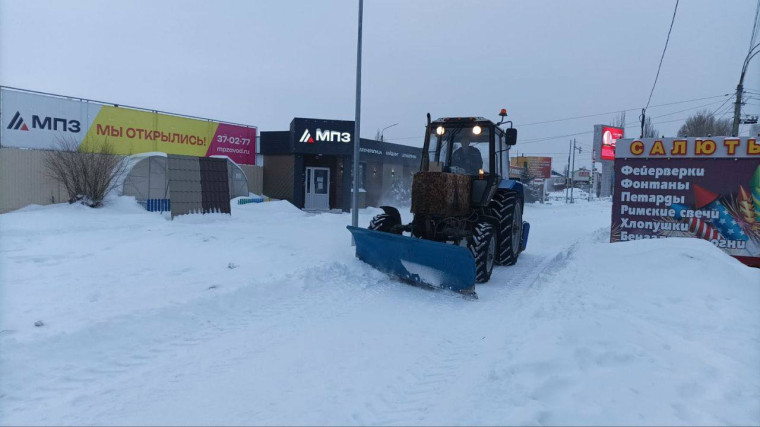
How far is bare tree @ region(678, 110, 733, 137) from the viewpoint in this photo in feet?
129

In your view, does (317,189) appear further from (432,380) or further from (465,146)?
(432,380)

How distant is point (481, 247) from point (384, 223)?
1.94 m

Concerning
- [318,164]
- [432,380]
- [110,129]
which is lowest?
[432,380]

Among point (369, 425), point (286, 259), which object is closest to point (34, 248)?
point (286, 259)

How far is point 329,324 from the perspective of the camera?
511cm

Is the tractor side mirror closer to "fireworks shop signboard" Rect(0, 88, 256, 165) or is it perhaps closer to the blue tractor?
the blue tractor

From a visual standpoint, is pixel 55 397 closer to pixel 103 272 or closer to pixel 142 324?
pixel 142 324

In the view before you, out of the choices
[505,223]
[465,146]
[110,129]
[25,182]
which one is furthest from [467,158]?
[110,129]

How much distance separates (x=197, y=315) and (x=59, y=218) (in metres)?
11.0

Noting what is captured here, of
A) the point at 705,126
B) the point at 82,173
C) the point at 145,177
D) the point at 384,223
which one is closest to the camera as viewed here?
the point at 384,223

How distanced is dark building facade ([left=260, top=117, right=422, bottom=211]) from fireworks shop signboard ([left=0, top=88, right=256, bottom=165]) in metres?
1.95

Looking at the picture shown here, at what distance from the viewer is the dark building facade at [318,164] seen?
21.0m

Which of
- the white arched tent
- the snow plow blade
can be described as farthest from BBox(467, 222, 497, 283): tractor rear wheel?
the white arched tent

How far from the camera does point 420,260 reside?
6828mm
